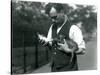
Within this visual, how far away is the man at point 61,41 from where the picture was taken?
2.59 meters

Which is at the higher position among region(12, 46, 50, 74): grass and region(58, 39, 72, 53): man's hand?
region(58, 39, 72, 53): man's hand

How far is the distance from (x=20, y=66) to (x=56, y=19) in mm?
838

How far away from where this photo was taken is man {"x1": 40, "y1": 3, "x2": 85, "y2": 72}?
2.59 meters

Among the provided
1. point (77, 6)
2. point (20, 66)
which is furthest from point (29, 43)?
point (77, 6)

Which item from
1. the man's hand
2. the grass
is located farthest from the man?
the grass

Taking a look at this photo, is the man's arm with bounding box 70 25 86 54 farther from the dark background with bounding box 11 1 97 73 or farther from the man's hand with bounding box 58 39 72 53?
the dark background with bounding box 11 1 97 73

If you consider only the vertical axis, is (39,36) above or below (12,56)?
above

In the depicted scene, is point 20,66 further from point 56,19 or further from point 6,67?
point 56,19

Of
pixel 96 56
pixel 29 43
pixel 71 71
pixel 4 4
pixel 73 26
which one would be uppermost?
pixel 4 4

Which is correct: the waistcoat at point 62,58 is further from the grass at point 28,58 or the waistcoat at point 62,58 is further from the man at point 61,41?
the grass at point 28,58

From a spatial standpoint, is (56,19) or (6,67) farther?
(56,19)

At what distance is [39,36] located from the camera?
255 cm

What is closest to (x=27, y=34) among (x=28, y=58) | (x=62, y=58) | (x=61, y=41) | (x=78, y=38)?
(x=28, y=58)

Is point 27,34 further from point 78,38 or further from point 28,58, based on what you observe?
point 78,38
